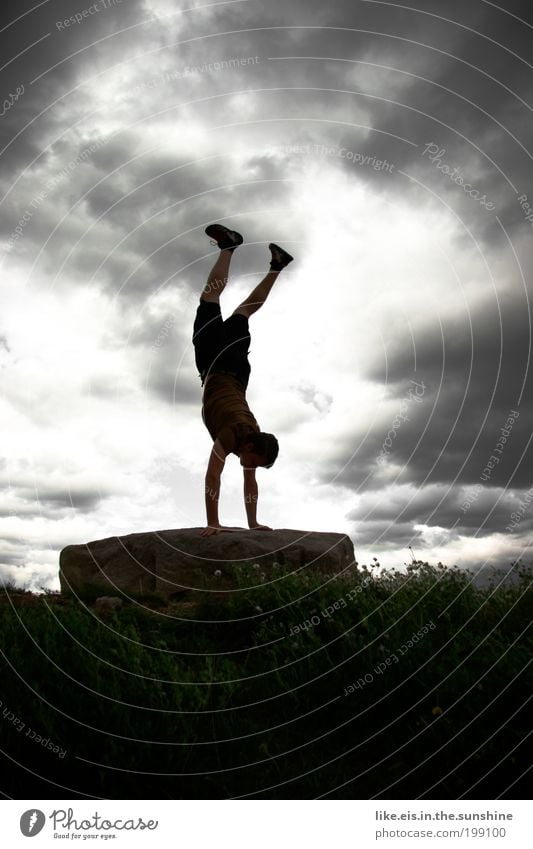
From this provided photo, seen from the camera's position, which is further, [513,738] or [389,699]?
[389,699]

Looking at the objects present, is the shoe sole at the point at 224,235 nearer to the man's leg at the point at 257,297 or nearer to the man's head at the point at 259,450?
the man's leg at the point at 257,297

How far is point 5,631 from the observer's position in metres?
6.11

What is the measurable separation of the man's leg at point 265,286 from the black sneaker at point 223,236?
2.68 ft

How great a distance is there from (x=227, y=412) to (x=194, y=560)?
2718 millimetres

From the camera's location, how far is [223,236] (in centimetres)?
1114

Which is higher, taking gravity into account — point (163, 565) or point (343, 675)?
point (163, 565)

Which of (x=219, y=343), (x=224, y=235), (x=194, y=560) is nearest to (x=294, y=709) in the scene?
(x=194, y=560)

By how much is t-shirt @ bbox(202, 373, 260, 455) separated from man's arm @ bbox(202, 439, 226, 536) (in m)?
0.16

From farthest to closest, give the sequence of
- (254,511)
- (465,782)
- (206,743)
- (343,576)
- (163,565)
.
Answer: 1. (254,511)
2. (163,565)
3. (343,576)
4. (206,743)
5. (465,782)

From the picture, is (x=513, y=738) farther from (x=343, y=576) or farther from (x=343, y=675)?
(x=343, y=576)

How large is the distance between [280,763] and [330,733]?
0.52m

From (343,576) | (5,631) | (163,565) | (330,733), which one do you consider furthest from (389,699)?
(163,565)

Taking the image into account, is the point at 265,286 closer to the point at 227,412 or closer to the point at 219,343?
the point at 219,343

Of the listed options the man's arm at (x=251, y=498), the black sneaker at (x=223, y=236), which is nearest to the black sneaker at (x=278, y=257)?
the black sneaker at (x=223, y=236)
